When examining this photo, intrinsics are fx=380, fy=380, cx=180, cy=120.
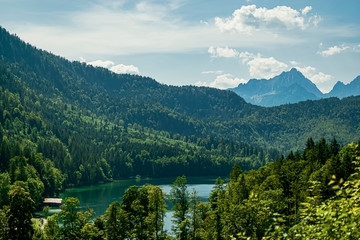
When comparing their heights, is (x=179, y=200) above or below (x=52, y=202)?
above

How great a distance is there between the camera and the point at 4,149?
496ft

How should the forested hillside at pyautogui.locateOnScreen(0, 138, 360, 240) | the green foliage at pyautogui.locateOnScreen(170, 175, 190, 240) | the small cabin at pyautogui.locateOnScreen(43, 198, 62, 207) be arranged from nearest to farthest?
the forested hillside at pyautogui.locateOnScreen(0, 138, 360, 240) < the green foliage at pyautogui.locateOnScreen(170, 175, 190, 240) < the small cabin at pyautogui.locateOnScreen(43, 198, 62, 207)

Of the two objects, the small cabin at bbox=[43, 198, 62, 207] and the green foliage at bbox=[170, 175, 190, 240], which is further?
the small cabin at bbox=[43, 198, 62, 207]

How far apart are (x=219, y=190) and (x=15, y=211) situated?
40704mm

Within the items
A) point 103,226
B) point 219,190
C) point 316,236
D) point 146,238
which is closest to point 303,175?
point 219,190

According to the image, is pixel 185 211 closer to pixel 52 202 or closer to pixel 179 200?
pixel 179 200

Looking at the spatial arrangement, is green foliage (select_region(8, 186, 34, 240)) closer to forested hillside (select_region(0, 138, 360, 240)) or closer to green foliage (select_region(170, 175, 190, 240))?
forested hillside (select_region(0, 138, 360, 240))

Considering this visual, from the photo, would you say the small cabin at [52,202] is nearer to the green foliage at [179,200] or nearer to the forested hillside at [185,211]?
the forested hillside at [185,211]

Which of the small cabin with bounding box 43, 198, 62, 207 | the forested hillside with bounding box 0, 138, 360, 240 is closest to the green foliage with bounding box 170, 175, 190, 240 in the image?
the forested hillside with bounding box 0, 138, 360, 240

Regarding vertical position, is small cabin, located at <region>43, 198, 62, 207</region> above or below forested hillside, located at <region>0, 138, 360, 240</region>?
below

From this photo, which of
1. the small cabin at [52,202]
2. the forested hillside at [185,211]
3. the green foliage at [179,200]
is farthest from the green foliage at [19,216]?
the small cabin at [52,202]

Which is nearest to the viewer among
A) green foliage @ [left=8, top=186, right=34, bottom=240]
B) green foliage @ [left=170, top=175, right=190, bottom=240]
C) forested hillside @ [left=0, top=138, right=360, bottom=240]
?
green foliage @ [left=8, top=186, right=34, bottom=240]

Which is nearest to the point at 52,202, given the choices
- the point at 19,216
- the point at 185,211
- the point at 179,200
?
the point at 179,200

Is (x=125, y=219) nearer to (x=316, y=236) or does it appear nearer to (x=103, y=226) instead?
(x=103, y=226)
